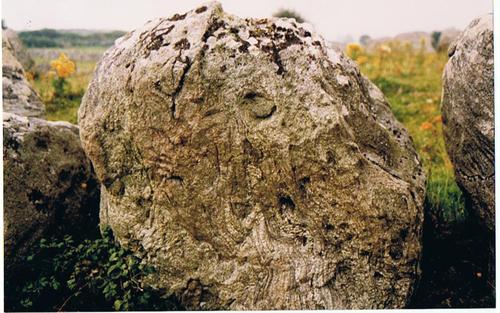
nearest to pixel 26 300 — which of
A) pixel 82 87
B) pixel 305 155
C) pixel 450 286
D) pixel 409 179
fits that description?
pixel 305 155

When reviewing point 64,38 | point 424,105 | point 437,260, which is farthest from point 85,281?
point 424,105

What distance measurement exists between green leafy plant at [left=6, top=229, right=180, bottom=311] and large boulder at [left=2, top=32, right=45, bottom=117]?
157cm

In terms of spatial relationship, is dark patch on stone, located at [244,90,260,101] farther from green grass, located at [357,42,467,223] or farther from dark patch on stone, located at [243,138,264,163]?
green grass, located at [357,42,467,223]

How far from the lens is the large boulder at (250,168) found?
4027 millimetres

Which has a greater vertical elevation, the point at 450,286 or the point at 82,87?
the point at 82,87

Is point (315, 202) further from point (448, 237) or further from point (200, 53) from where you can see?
point (448, 237)

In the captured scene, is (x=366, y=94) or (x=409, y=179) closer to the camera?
(x=409, y=179)

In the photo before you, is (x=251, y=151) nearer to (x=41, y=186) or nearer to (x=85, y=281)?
(x=85, y=281)

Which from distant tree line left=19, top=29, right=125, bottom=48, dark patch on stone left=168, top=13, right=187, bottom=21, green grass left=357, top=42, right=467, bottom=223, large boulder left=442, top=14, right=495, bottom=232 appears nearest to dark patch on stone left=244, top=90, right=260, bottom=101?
dark patch on stone left=168, top=13, right=187, bottom=21

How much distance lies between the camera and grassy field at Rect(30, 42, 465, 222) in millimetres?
6703

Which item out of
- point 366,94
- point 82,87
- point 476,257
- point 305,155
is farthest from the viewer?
point 82,87

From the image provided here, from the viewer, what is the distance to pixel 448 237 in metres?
5.22

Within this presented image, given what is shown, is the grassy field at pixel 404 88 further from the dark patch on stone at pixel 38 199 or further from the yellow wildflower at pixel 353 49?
the dark patch on stone at pixel 38 199

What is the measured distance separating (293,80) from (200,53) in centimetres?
66
